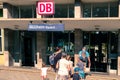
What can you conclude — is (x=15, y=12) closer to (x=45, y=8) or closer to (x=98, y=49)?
(x=45, y=8)

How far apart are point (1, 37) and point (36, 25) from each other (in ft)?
18.5

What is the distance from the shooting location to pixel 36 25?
16.3 meters

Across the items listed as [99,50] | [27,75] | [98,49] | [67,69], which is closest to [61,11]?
[98,49]

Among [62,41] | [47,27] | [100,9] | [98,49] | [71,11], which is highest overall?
[100,9]

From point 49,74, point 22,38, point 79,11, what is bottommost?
point 49,74

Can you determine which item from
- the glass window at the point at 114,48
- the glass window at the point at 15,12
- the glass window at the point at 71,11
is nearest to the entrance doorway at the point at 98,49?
the glass window at the point at 114,48

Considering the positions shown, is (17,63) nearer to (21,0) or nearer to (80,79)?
(21,0)

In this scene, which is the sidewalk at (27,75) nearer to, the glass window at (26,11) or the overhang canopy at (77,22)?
the overhang canopy at (77,22)

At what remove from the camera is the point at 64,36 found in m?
19.5

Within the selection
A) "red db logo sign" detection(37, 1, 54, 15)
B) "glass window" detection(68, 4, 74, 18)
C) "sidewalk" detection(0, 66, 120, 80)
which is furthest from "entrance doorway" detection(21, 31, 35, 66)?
"glass window" detection(68, 4, 74, 18)

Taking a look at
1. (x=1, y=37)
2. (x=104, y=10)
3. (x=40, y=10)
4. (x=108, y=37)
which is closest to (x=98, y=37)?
(x=108, y=37)

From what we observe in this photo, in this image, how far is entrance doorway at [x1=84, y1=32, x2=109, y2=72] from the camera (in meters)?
18.6

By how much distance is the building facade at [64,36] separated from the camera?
1798 cm

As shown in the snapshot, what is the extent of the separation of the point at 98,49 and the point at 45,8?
15.6 feet
